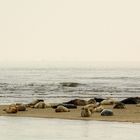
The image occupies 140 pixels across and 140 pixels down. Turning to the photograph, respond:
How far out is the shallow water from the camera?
2211 cm

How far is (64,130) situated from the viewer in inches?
962

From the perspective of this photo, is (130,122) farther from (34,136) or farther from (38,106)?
(38,106)

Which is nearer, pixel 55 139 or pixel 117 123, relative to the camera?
pixel 55 139

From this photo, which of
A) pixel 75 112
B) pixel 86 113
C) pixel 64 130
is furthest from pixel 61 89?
pixel 64 130

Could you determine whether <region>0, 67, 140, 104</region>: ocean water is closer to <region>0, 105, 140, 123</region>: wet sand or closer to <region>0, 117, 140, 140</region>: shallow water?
<region>0, 105, 140, 123</region>: wet sand

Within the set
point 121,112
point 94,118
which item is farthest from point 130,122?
point 121,112

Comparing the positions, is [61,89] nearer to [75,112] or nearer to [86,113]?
[75,112]

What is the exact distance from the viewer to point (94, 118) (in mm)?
29859

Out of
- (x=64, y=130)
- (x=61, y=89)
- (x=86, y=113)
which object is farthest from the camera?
(x=61, y=89)

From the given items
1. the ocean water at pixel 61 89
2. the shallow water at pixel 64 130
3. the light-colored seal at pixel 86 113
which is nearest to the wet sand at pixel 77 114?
the light-colored seal at pixel 86 113

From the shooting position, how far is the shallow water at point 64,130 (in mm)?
22109

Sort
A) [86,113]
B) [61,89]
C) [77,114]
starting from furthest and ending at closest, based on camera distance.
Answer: [61,89] < [77,114] < [86,113]

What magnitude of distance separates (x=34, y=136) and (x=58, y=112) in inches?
463

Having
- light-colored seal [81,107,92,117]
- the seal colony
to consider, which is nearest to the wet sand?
the seal colony
